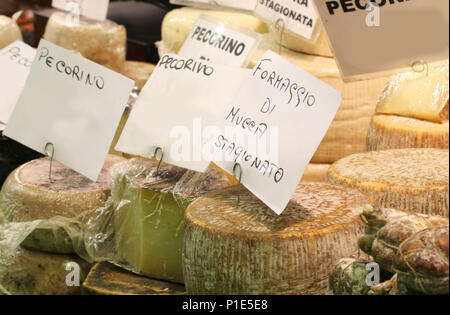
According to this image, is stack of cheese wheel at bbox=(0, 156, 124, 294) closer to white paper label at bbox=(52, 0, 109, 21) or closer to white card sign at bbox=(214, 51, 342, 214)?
white card sign at bbox=(214, 51, 342, 214)

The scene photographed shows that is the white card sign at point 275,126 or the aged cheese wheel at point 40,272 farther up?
the white card sign at point 275,126

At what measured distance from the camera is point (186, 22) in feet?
6.91

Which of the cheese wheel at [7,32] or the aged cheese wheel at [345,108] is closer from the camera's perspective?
the aged cheese wheel at [345,108]

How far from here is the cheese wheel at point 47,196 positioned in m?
1.39

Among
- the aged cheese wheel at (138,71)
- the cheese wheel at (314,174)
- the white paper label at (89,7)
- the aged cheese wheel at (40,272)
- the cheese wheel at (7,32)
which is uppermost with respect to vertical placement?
the white paper label at (89,7)

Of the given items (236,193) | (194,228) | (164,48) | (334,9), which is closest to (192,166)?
(236,193)

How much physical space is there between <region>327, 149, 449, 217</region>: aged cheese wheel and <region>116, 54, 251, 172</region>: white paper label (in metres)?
0.25

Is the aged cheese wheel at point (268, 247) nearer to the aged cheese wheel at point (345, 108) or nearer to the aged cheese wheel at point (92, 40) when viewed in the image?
A: the aged cheese wheel at point (345, 108)

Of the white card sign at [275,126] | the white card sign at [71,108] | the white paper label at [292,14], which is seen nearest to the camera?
the white card sign at [275,126]

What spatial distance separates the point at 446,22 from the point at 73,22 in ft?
4.51

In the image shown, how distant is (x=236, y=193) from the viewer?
119 cm

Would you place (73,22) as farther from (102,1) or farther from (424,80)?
(424,80)

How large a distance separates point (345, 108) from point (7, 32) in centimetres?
105
